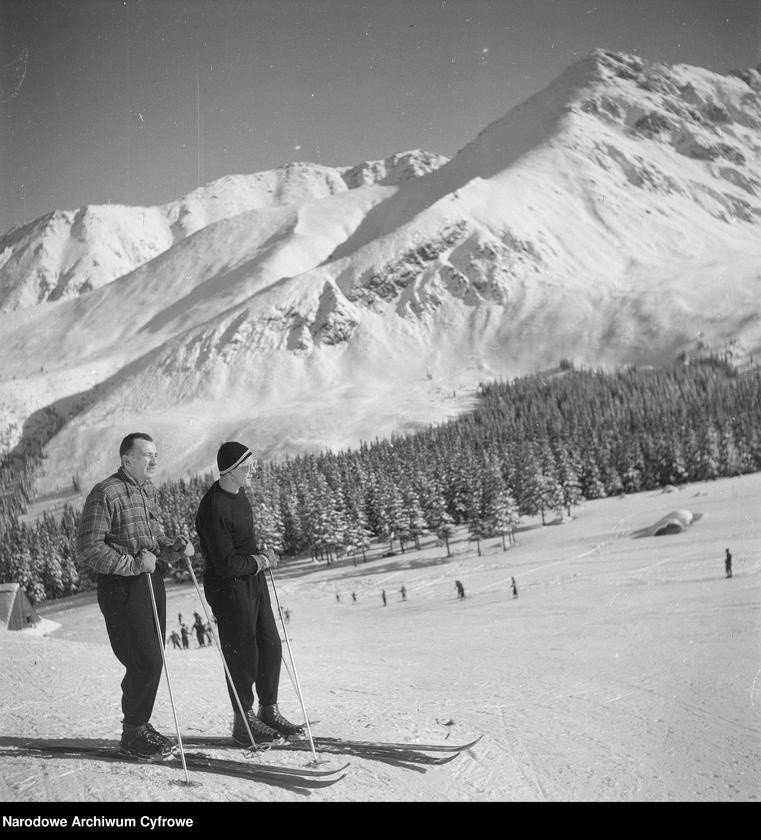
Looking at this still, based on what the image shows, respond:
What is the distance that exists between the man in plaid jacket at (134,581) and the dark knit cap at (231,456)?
58 centimetres

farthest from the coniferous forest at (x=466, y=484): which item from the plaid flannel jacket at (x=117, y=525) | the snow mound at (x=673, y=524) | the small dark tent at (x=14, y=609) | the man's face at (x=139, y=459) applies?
the man's face at (x=139, y=459)

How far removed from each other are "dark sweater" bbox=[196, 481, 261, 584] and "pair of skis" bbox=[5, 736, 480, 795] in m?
1.48

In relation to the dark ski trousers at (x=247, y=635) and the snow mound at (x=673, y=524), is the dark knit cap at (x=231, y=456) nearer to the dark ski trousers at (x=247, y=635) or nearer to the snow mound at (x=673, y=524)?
the dark ski trousers at (x=247, y=635)

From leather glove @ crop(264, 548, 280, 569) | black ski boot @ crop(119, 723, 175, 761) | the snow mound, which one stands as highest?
leather glove @ crop(264, 548, 280, 569)

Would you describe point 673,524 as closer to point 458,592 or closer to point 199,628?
point 458,592

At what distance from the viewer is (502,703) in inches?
310

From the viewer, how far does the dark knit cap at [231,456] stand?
569cm

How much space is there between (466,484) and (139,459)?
61.9m

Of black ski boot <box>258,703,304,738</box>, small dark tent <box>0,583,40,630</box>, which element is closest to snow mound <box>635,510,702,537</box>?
small dark tent <box>0,583,40,630</box>

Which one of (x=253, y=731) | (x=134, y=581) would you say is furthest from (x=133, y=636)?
(x=253, y=731)

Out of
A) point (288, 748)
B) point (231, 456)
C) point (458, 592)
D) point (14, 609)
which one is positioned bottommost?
point (458, 592)

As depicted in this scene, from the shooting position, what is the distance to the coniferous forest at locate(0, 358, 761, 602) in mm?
49938

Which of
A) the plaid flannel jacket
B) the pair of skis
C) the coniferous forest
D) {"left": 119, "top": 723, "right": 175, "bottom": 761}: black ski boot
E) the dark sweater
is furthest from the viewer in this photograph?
the coniferous forest

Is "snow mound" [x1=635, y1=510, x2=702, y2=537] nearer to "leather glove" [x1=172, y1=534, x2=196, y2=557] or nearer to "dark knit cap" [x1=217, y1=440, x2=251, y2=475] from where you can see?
"dark knit cap" [x1=217, y1=440, x2=251, y2=475]
